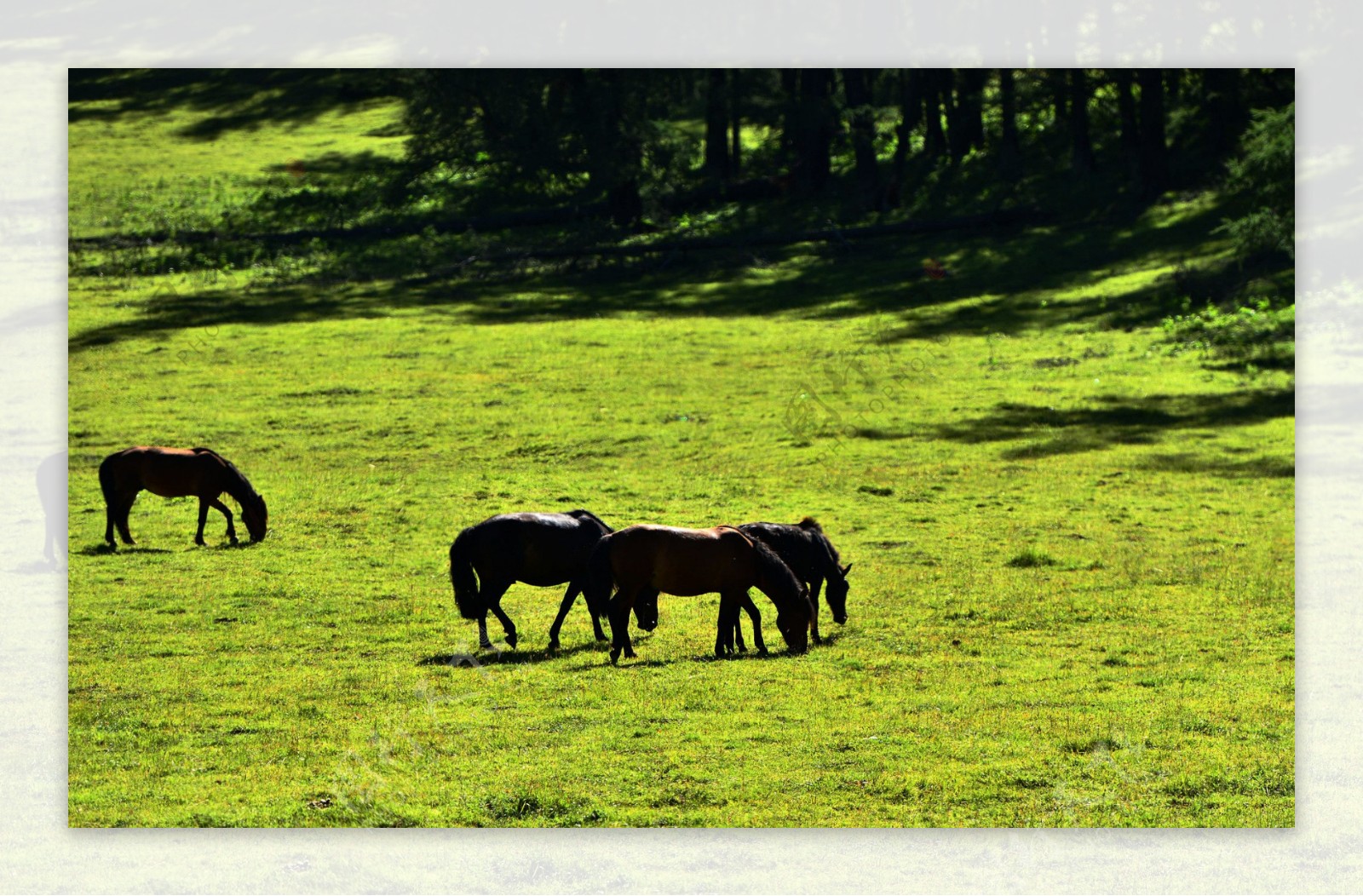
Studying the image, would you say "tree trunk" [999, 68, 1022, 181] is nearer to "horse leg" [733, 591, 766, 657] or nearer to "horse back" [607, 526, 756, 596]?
"horse leg" [733, 591, 766, 657]

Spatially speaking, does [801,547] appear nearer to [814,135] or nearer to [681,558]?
[681,558]

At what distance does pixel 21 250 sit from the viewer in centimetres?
1573

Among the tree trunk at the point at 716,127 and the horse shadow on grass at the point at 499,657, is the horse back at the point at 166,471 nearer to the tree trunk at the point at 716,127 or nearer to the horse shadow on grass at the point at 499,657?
the horse shadow on grass at the point at 499,657

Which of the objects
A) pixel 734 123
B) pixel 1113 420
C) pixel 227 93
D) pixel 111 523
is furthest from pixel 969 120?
pixel 111 523

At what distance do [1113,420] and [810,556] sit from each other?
14706 millimetres

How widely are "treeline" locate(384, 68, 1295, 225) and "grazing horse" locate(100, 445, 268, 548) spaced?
10944 millimetres

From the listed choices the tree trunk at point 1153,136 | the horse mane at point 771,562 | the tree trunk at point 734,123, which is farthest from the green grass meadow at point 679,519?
the tree trunk at point 734,123

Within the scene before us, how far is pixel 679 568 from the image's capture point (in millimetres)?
13953

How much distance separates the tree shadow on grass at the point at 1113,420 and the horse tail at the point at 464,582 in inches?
536

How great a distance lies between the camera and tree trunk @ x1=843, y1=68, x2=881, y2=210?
140 feet

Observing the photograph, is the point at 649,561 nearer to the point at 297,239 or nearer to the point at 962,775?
the point at 962,775

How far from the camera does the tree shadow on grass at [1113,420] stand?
27.2 m

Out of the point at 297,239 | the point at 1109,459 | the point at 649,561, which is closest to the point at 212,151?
the point at 297,239

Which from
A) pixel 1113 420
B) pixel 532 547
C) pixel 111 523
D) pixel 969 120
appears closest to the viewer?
pixel 532 547
